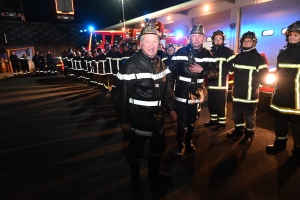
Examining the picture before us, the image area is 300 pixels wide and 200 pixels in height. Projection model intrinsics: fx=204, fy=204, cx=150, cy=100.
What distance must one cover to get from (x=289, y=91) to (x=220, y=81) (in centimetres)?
143

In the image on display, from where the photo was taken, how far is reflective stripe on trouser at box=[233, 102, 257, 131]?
3.95 m

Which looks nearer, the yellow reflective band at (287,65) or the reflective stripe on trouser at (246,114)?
the yellow reflective band at (287,65)

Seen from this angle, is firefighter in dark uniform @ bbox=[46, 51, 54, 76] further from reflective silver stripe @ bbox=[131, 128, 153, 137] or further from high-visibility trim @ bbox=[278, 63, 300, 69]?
high-visibility trim @ bbox=[278, 63, 300, 69]

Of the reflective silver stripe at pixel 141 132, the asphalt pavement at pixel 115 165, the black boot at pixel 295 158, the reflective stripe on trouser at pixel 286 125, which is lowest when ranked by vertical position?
the asphalt pavement at pixel 115 165

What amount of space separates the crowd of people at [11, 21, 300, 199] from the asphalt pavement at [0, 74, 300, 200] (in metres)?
0.24

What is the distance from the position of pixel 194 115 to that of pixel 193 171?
3.03 feet

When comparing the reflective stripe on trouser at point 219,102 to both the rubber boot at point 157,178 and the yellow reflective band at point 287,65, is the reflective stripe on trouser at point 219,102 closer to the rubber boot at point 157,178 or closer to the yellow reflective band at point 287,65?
the yellow reflective band at point 287,65

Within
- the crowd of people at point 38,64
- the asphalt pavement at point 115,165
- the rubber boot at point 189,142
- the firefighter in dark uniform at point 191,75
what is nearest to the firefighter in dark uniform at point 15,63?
the crowd of people at point 38,64

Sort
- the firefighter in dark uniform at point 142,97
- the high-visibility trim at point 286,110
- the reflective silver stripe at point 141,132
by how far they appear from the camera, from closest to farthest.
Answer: the firefighter in dark uniform at point 142,97 → the reflective silver stripe at point 141,132 → the high-visibility trim at point 286,110

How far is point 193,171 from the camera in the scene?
3.07 meters

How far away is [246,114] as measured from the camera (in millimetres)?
4047

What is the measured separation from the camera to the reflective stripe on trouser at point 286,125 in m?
3.29

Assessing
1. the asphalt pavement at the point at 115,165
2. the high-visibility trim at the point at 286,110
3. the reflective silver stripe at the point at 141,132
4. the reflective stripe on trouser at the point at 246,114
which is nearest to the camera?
the reflective silver stripe at the point at 141,132

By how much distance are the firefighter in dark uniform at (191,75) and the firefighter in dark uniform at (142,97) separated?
2.39 feet
